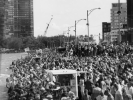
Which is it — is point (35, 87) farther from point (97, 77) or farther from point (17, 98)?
point (97, 77)

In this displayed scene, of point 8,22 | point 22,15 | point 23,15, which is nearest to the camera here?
point 8,22

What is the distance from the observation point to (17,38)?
6594 inches

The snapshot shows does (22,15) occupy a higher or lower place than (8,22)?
higher

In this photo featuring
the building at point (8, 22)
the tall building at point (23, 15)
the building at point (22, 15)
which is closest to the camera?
the building at point (8, 22)

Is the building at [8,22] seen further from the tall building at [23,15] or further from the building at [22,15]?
the tall building at [23,15]

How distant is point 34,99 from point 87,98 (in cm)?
211

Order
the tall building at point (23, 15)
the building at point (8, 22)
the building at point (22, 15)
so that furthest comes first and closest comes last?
the tall building at point (23, 15) < the building at point (22, 15) < the building at point (8, 22)

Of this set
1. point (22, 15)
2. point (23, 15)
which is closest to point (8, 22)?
point (22, 15)

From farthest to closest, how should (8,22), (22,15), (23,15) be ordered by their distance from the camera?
(23,15)
(22,15)
(8,22)

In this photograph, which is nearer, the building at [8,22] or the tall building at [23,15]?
the building at [8,22]

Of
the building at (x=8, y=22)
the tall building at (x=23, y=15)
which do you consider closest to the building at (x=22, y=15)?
the tall building at (x=23, y=15)

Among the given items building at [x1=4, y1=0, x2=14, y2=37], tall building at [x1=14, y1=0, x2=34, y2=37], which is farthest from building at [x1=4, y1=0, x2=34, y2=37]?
building at [x1=4, y1=0, x2=14, y2=37]

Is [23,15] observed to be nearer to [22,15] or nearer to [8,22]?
[22,15]

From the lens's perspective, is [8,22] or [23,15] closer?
[8,22]
